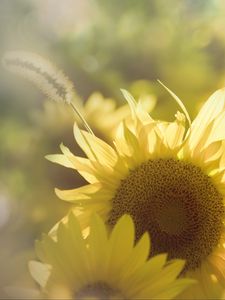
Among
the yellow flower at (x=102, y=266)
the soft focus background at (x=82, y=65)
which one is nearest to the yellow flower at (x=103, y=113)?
the soft focus background at (x=82, y=65)

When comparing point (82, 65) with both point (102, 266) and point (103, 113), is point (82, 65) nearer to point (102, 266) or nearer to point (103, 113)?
point (103, 113)

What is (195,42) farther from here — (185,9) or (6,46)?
(6,46)

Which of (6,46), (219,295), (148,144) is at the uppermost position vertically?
(6,46)

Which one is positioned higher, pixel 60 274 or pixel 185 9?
pixel 185 9

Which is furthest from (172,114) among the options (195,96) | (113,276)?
(113,276)

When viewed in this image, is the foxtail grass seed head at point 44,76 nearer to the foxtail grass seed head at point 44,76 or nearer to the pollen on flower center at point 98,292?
the foxtail grass seed head at point 44,76

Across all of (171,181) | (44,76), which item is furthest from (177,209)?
(44,76)

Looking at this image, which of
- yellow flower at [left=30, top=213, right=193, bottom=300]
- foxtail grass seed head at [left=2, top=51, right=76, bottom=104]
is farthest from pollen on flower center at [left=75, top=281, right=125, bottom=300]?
foxtail grass seed head at [left=2, top=51, right=76, bottom=104]
